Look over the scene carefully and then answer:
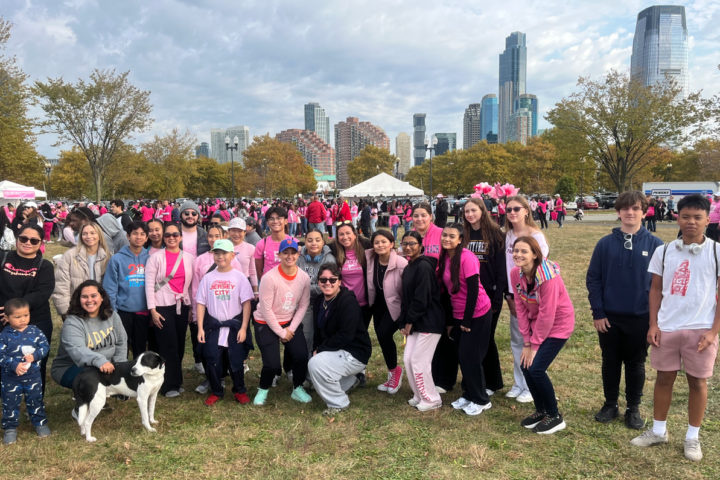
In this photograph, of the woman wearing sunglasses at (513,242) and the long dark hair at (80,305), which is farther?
the woman wearing sunglasses at (513,242)

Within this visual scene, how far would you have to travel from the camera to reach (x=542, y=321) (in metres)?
3.52

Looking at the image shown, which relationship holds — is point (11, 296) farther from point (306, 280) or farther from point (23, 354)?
point (306, 280)

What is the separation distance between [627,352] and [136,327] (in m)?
4.49

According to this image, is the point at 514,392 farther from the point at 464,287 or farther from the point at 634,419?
the point at 464,287

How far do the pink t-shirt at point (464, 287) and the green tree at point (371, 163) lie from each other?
210ft

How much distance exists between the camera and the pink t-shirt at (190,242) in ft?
16.4

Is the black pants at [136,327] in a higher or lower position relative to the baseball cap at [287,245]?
lower

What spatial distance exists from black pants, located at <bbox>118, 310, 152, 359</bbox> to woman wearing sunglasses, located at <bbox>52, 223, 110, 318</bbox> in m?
0.45

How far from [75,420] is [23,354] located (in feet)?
2.96

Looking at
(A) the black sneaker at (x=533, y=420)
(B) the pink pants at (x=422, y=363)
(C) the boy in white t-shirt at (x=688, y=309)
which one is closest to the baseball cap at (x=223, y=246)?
(B) the pink pants at (x=422, y=363)

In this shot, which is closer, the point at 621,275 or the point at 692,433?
the point at 692,433

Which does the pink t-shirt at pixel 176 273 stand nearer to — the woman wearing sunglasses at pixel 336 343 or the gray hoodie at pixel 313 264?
the gray hoodie at pixel 313 264

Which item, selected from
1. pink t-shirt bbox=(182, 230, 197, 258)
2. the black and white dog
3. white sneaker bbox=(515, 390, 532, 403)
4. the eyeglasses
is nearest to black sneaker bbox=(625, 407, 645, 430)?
white sneaker bbox=(515, 390, 532, 403)

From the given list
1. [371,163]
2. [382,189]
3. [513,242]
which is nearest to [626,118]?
[382,189]
